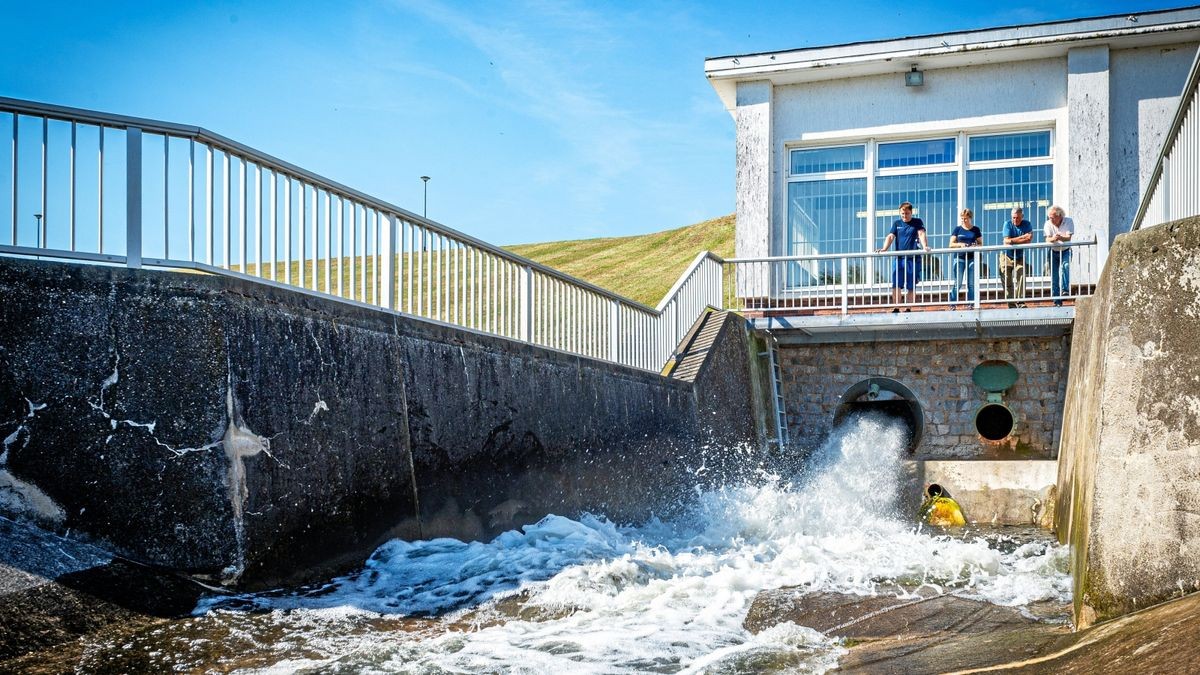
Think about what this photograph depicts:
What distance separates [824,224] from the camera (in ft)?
62.4

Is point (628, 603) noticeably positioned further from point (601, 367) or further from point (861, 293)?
point (861, 293)

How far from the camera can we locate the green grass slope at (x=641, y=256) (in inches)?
1452

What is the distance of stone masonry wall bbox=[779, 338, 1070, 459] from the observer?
57.6ft

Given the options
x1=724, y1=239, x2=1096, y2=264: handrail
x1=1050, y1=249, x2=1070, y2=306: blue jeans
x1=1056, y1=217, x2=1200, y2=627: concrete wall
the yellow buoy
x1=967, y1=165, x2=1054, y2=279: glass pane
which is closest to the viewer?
x1=1056, y1=217, x2=1200, y2=627: concrete wall

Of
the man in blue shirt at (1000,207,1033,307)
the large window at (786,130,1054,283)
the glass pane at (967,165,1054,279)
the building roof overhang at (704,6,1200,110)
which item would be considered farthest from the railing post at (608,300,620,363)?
the glass pane at (967,165,1054,279)

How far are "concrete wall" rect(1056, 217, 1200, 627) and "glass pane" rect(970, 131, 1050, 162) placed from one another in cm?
1257

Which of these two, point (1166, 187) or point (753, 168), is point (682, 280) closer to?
point (753, 168)

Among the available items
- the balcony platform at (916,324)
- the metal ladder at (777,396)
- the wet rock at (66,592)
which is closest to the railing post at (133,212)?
the wet rock at (66,592)

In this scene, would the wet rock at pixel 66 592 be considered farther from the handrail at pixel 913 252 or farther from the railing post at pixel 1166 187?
the handrail at pixel 913 252

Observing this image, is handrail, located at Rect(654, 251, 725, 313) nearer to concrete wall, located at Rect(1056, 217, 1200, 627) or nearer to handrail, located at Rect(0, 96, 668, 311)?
handrail, located at Rect(0, 96, 668, 311)

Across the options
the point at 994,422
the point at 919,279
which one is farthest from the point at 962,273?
the point at 994,422

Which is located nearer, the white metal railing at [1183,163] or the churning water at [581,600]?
the churning water at [581,600]

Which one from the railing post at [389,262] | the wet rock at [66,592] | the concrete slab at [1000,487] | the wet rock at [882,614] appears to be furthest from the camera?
the concrete slab at [1000,487]

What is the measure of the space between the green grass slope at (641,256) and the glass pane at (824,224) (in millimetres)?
14346
